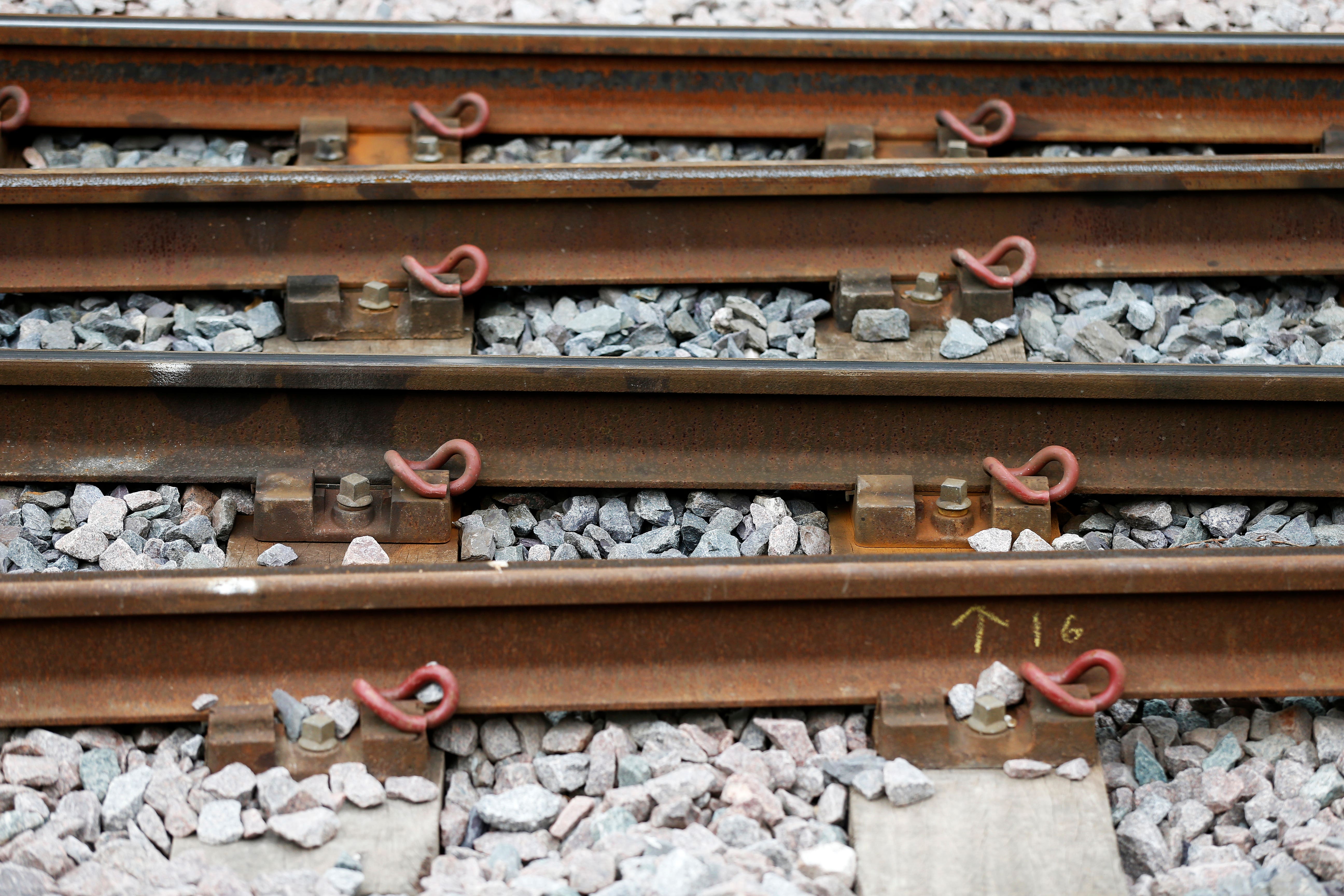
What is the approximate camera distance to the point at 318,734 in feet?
9.92

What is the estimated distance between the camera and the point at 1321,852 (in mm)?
2820

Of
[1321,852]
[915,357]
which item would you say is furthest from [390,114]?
[1321,852]

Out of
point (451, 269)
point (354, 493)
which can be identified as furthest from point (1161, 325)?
point (354, 493)

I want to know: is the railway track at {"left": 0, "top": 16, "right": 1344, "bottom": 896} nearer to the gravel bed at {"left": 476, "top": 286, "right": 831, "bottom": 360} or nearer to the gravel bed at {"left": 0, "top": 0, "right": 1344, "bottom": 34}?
the gravel bed at {"left": 476, "top": 286, "right": 831, "bottom": 360}

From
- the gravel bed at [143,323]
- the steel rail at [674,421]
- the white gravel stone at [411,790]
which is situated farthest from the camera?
the gravel bed at [143,323]

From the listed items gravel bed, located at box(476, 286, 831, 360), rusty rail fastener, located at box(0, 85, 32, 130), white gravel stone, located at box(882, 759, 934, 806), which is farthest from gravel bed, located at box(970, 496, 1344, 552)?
rusty rail fastener, located at box(0, 85, 32, 130)

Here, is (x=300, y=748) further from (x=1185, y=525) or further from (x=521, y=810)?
(x=1185, y=525)

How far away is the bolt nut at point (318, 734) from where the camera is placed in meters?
3.02

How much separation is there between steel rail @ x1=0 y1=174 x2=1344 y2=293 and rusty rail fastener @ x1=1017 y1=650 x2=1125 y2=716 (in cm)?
175

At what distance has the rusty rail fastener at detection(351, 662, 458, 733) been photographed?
9.88 ft

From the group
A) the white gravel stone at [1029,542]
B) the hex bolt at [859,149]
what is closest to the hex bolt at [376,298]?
the hex bolt at [859,149]

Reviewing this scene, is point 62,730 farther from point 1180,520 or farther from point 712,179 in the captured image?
point 1180,520

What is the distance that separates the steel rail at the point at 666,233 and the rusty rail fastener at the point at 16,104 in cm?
83

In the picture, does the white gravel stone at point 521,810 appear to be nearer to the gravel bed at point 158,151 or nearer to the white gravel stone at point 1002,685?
the white gravel stone at point 1002,685
